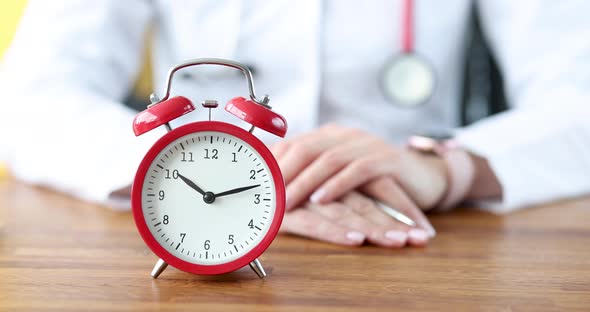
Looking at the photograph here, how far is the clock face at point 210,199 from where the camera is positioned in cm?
85

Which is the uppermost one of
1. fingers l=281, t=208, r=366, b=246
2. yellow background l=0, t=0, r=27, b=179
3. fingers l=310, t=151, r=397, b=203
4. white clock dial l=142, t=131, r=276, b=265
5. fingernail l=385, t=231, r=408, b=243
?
white clock dial l=142, t=131, r=276, b=265

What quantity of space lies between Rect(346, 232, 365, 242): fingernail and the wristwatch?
1.10ft

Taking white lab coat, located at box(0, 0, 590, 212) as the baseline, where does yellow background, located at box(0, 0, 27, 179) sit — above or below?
below

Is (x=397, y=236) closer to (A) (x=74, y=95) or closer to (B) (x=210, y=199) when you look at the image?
(B) (x=210, y=199)

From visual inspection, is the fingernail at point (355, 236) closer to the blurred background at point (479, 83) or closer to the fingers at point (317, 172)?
the fingers at point (317, 172)

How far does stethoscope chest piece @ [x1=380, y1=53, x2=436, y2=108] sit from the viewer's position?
166 centimetres

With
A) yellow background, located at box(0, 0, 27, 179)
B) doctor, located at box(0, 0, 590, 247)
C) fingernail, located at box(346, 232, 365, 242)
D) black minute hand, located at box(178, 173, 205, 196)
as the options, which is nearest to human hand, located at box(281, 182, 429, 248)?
fingernail, located at box(346, 232, 365, 242)

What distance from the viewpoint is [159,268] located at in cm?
87

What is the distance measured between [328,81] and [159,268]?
0.95 metres

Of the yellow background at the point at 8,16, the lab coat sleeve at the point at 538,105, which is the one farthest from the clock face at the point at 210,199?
the yellow background at the point at 8,16

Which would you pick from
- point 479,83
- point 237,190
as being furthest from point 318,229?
point 479,83

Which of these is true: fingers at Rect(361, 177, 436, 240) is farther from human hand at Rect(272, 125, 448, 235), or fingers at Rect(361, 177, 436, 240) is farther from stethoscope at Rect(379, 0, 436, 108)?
stethoscope at Rect(379, 0, 436, 108)

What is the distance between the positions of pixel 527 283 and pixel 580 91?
3.13 feet

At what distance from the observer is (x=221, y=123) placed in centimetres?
83
